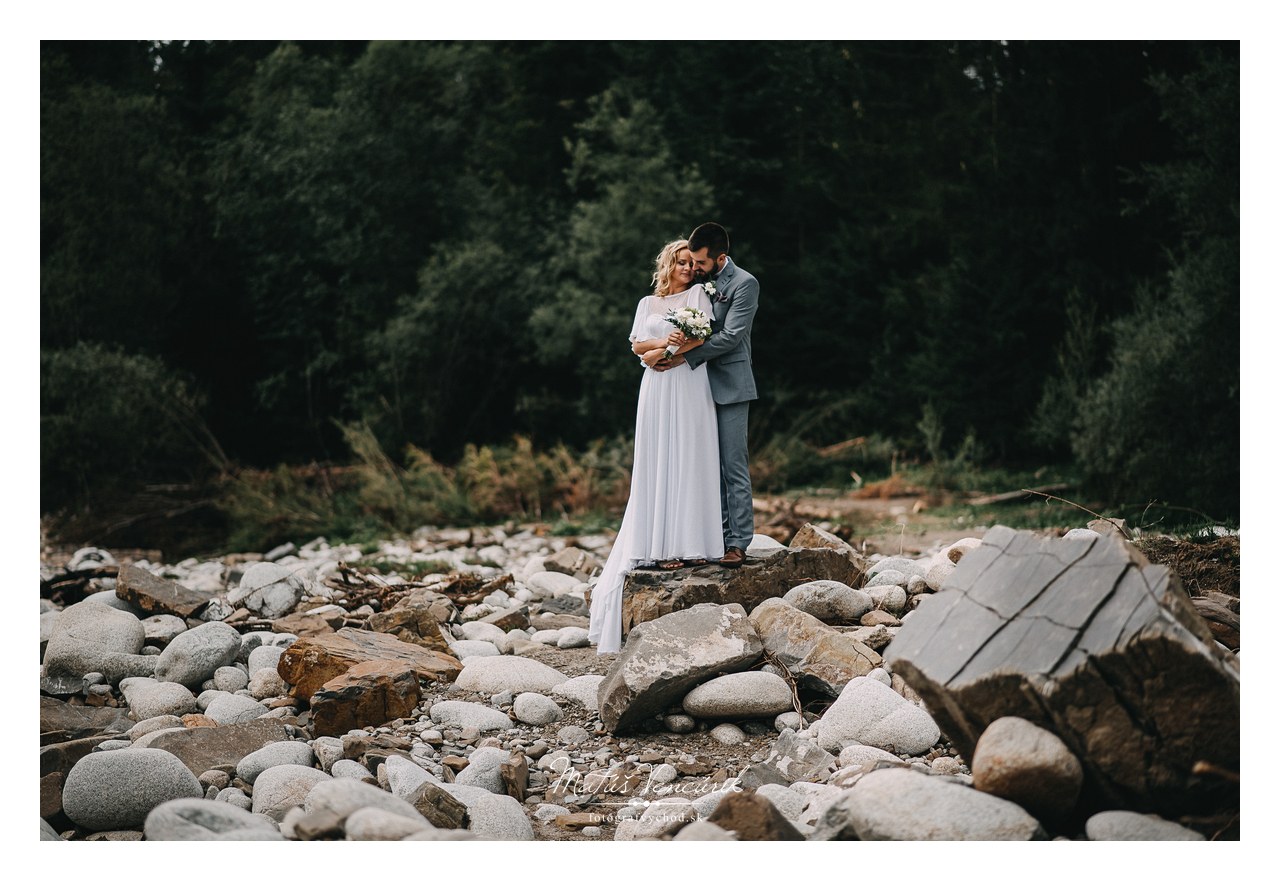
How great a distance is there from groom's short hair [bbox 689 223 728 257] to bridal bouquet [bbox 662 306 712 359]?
38cm

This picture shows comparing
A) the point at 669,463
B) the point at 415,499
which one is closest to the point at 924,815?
the point at 669,463

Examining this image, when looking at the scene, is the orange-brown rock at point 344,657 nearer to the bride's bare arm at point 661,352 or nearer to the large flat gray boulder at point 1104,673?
the bride's bare arm at point 661,352

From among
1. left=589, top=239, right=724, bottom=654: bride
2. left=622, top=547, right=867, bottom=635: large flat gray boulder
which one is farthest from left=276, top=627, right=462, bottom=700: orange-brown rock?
left=622, top=547, right=867, bottom=635: large flat gray boulder

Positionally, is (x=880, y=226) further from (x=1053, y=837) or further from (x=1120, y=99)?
(x=1053, y=837)

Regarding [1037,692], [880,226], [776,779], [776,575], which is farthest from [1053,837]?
[880,226]

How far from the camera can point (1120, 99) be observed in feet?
54.6

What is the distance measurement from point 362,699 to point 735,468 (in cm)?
241

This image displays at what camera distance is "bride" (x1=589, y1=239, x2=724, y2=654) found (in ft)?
20.2

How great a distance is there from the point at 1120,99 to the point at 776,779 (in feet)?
50.9

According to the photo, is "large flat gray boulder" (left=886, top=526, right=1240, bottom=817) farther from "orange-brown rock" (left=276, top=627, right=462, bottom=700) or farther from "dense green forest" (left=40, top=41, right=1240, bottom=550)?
"dense green forest" (left=40, top=41, right=1240, bottom=550)

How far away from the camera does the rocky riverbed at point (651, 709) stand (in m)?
3.40

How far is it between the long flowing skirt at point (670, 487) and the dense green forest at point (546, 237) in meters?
9.03

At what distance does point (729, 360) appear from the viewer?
6.21 metres

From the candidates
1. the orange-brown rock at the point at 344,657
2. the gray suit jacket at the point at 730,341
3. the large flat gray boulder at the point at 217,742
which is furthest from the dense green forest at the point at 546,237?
the large flat gray boulder at the point at 217,742
